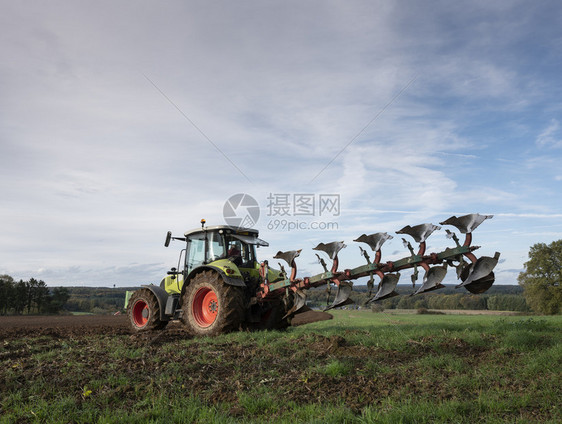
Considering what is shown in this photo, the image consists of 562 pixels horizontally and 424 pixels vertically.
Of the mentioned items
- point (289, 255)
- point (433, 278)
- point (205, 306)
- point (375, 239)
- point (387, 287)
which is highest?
point (375, 239)

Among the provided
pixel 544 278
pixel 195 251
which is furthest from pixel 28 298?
pixel 544 278

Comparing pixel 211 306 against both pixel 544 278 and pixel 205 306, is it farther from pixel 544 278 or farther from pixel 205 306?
pixel 544 278

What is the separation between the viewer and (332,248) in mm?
7312

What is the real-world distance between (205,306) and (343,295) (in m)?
3.66

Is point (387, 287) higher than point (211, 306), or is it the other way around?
point (387, 287)

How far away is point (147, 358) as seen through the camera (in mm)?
5922

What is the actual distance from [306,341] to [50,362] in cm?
399

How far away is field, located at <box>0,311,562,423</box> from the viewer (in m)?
3.76

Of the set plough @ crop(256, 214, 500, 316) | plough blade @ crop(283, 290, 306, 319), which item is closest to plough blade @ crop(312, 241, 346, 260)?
plough @ crop(256, 214, 500, 316)

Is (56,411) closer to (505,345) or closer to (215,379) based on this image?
(215,379)

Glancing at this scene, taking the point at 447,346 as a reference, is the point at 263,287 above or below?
above

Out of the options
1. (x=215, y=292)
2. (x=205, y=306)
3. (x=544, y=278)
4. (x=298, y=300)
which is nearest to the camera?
(x=298, y=300)

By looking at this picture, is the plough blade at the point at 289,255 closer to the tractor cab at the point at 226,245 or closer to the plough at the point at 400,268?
the plough at the point at 400,268

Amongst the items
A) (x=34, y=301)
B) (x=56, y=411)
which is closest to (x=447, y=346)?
(x=56, y=411)
